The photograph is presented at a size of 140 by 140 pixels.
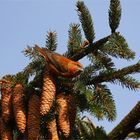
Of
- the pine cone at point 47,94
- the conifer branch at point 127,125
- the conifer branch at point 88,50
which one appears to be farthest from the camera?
the conifer branch at point 88,50

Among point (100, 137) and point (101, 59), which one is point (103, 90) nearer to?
point (101, 59)

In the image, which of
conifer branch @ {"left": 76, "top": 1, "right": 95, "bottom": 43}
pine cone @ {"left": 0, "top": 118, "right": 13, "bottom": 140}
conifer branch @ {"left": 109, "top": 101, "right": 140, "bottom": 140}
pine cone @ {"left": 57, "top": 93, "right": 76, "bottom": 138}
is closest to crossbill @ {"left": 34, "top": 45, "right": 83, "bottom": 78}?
pine cone @ {"left": 57, "top": 93, "right": 76, "bottom": 138}

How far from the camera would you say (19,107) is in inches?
89.9

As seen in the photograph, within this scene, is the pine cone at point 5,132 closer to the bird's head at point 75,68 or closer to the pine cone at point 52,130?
the pine cone at point 52,130

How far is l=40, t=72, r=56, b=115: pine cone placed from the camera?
6.91ft

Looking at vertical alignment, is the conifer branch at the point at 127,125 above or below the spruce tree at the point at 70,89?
below

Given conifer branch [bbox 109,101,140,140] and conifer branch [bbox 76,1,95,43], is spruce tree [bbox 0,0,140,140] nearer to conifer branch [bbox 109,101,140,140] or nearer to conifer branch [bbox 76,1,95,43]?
conifer branch [bbox 76,1,95,43]

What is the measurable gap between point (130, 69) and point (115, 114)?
30cm

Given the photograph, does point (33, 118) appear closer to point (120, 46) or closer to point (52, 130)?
point (52, 130)

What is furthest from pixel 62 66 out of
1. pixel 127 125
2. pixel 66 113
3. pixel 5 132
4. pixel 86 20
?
pixel 127 125

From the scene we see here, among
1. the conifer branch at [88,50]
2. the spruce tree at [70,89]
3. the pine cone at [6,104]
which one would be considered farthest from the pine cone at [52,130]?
the conifer branch at [88,50]

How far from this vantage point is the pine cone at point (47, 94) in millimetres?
2107

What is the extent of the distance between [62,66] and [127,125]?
898 mm

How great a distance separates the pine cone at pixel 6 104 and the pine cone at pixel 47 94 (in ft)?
0.86
